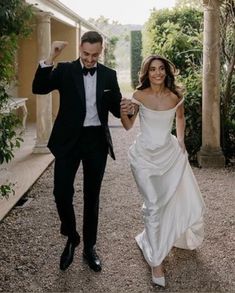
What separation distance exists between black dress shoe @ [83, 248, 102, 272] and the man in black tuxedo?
1.09 feet

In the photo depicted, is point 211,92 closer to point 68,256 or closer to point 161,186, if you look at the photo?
point 161,186

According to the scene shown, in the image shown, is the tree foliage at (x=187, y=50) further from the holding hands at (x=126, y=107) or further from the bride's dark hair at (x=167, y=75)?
the holding hands at (x=126, y=107)

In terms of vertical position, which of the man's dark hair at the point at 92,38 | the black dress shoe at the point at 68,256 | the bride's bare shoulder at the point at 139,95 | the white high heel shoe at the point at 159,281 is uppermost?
the man's dark hair at the point at 92,38

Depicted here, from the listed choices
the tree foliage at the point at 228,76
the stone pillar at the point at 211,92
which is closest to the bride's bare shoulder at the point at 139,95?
the stone pillar at the point at 211,92

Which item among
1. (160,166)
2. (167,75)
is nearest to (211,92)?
(167,75)

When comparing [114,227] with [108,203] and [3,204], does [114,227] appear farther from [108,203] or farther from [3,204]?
[3,204]

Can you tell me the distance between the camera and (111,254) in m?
4.00

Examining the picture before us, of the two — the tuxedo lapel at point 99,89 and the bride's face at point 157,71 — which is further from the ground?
the bride's face at point 157,71

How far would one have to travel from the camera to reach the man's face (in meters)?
3.24

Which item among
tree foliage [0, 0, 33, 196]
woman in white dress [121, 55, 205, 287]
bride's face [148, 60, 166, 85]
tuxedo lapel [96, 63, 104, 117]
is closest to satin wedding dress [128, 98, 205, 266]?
woman in white dress [121, 55, 205, 287]

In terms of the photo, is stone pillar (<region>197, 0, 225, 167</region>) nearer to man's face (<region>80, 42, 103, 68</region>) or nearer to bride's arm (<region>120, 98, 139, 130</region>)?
bride's arm (<region>120, 98, 139, 130</region>)

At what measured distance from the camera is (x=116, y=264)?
378 cm

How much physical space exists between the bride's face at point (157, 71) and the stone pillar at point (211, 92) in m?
4.01

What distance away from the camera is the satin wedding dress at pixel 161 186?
3.52 metres
